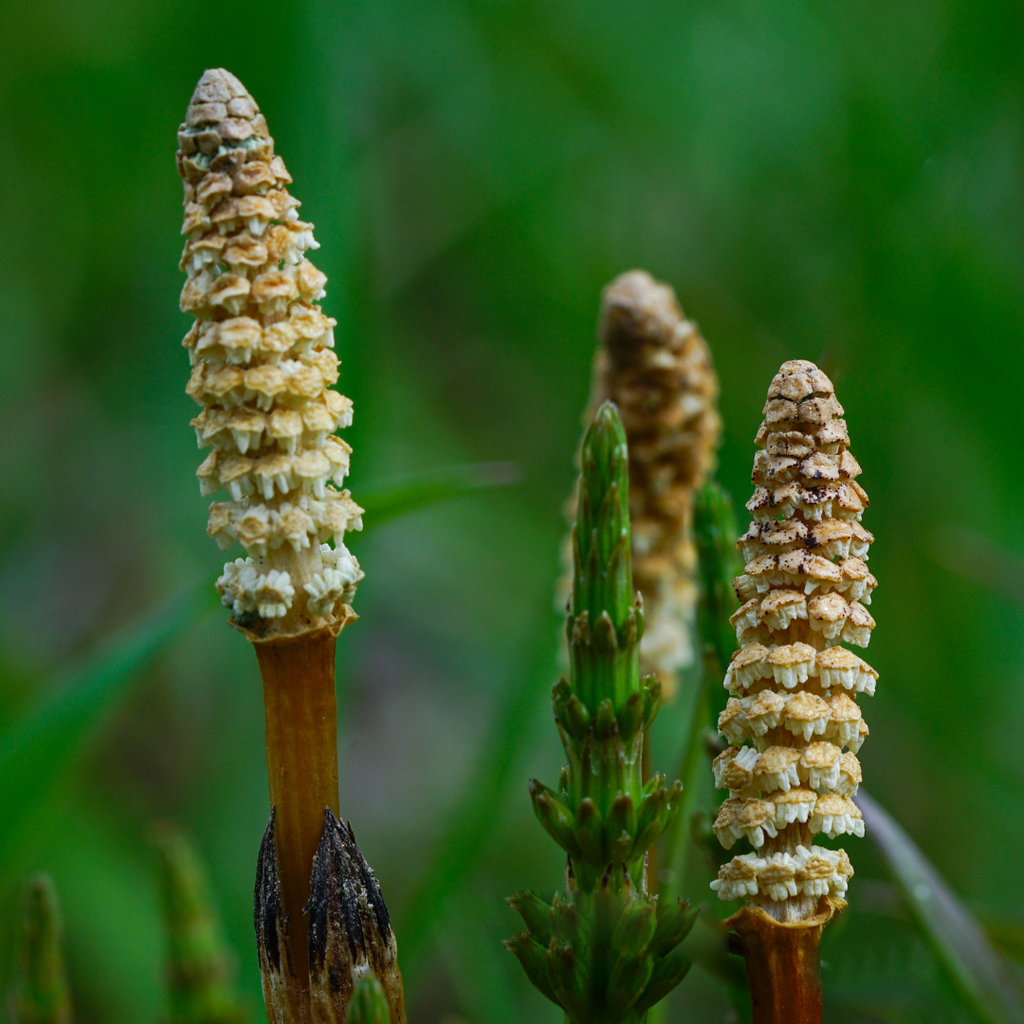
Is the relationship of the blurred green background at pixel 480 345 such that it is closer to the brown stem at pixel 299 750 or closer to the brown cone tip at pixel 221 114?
the brown stem at pixel 299 750

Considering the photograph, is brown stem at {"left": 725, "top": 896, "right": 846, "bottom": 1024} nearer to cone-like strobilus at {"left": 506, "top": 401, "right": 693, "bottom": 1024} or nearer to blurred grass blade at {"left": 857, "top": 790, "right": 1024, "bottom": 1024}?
cone-like strobilus at {"left": 506, "top": 401, "right": 693, "bottom": 1024}

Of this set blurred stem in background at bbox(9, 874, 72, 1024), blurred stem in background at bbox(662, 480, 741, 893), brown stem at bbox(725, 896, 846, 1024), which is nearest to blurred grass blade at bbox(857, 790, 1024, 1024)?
blurred stem in background at bbox(662, 480, 741, 893)

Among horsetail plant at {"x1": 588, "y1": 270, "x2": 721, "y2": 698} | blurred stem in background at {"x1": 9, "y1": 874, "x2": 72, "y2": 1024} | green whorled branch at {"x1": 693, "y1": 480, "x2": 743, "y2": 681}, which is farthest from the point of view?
horsetail plant at {"x1": 588, "y1": 270, "x2": 721, "y2": 698}

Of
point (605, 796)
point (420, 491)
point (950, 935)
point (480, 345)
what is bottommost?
point (950, 935)

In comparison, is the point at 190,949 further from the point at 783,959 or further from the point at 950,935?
the point at 950,935

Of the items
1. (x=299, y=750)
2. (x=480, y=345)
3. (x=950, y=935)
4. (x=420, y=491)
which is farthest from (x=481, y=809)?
(x=480, y=345)

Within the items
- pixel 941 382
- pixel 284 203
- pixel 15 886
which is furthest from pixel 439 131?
pixel 284 203

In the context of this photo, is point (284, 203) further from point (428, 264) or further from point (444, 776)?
point (428, 264)

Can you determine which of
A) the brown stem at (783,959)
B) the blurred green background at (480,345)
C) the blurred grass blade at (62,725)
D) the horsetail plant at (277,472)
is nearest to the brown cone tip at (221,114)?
the horsetail plant at (277,472)
